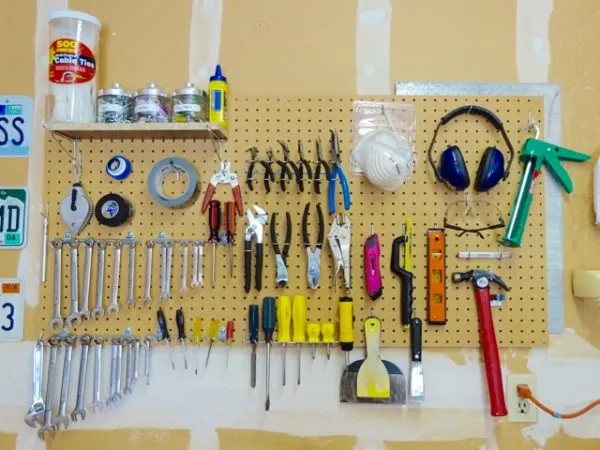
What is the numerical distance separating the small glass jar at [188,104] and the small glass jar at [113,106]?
121 millimetres

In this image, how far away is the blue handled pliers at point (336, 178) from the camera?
1.37 meters

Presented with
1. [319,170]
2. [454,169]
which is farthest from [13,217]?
[454,169]

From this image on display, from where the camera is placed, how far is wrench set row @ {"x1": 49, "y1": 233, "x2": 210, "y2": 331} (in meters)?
1.39

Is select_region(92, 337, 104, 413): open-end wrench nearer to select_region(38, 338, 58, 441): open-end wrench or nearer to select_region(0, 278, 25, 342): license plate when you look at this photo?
select_region(38, 338, 58, 441): open-end wrench

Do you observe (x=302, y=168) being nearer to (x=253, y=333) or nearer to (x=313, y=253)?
(x=313, y=253)

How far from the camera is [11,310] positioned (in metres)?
1.42

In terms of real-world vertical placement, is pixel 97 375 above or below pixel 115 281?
below

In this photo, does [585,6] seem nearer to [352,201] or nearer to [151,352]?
[352,201]

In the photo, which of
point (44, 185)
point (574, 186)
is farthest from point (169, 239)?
point (574, 186)

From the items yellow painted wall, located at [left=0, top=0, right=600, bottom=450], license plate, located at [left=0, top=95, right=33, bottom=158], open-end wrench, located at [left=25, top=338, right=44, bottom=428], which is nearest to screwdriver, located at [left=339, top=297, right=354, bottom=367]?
yellow painted wall, located at [left=0, top=0, right=600, bottom=450]

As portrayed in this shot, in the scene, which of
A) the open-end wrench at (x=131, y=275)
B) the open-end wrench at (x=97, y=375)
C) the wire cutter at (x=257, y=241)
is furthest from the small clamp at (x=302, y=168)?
the open-end wrench at (x=97, y=375)

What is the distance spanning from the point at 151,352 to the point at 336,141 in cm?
74

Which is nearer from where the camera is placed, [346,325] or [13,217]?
[346,325]

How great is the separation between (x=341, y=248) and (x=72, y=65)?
81cm
